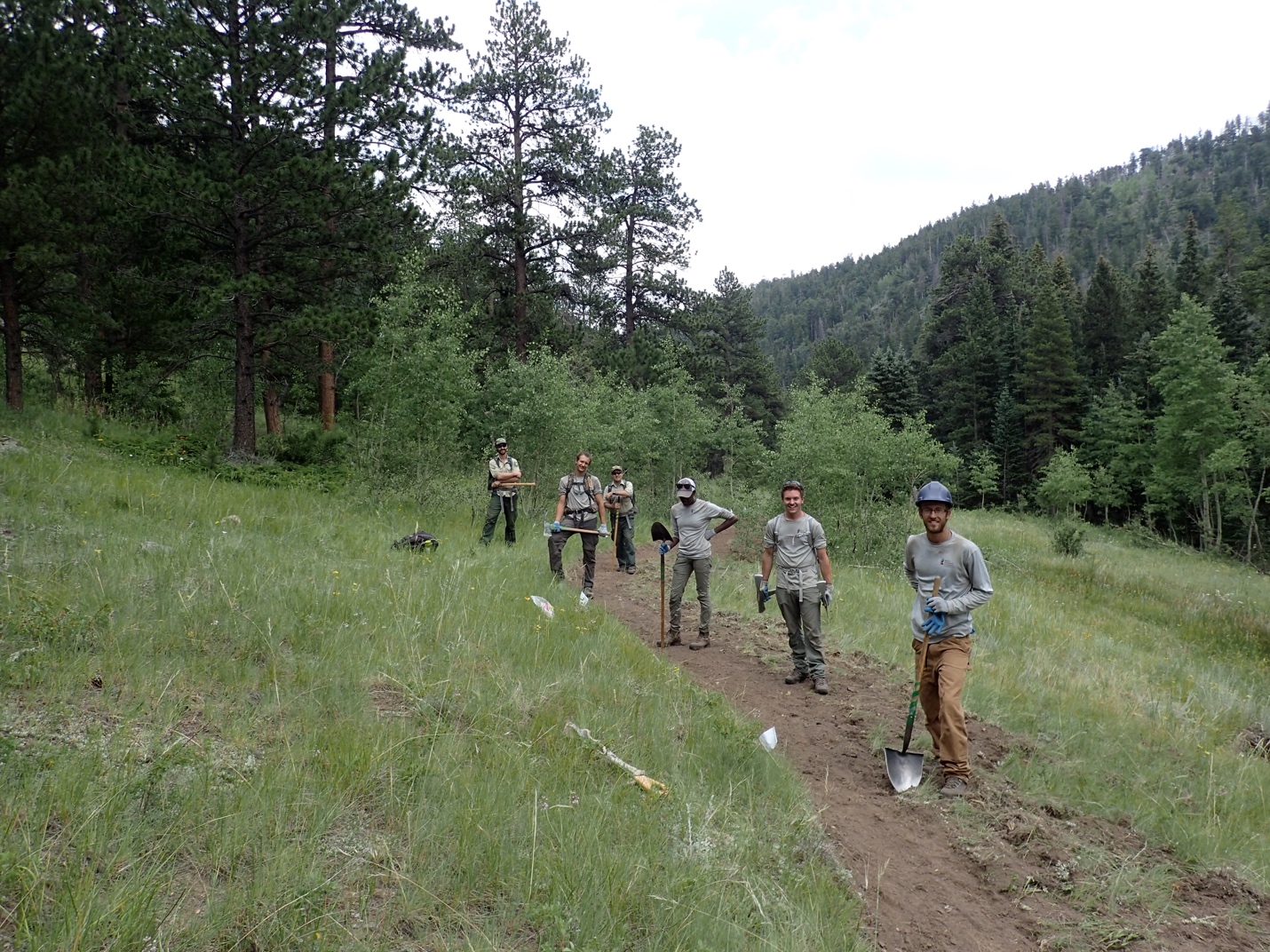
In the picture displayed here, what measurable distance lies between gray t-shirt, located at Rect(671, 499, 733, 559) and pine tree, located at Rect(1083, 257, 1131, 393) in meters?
64.2

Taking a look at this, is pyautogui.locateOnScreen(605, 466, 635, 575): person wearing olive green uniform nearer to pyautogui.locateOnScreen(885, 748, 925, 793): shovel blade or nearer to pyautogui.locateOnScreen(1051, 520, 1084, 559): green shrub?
pyautogui.locateOnScreen(885, 748, 925, 793): shovel blade

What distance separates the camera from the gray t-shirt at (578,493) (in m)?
10.4

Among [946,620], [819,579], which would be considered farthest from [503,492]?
[946,620]

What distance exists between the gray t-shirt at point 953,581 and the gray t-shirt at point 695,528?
11.0 feet

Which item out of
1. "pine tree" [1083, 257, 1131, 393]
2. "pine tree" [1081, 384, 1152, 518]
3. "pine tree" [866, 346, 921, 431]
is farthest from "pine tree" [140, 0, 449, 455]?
"pine tree" [1083, 257, 1131, 393]

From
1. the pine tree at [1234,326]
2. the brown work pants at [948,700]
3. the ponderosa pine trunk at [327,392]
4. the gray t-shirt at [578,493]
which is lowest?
the brown work pants at [948,700]

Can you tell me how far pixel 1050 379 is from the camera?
57062mm

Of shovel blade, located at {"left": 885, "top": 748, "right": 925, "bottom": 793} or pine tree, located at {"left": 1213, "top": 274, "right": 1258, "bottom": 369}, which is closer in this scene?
shovel blade, located at {"left": 885, "top": 748, "right": 925, "bottom": 793}

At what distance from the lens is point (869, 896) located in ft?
13.1

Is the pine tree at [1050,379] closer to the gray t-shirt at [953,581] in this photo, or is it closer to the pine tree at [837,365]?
the pine tree at [837,365]

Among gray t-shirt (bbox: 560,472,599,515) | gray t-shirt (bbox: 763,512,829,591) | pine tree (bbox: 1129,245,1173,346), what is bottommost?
gray t-shirt (bbox: 763,512,829,591)

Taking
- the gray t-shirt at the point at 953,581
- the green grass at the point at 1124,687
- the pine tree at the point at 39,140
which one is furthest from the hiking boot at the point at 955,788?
the pine tree at the point at 39,140

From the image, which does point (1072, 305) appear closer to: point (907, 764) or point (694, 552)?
point (694, 552)

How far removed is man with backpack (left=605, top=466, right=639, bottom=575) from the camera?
1439 cm
